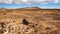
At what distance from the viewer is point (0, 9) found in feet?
6.64

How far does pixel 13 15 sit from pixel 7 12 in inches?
4.4

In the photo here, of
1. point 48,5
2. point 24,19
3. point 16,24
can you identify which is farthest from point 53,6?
point 16,24

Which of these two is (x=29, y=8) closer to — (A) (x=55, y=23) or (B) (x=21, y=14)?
(B) (x=21, y=14)

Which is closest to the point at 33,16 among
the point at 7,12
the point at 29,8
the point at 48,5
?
the point at 29,8

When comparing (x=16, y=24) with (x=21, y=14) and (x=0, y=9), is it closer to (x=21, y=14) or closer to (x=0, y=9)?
(x=21, y=14)

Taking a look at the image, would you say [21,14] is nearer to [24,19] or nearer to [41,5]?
[24,19]

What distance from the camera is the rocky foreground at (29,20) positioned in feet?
6.25

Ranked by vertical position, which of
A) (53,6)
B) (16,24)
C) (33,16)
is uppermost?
(53,6)

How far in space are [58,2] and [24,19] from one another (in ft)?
2.01

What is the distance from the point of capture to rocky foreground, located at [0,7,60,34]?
1905 mm

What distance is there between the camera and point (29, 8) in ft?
6.56

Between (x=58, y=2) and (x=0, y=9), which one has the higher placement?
(x=58, y=2)

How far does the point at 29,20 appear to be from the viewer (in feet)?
6.42

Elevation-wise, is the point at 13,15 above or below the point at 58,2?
below
